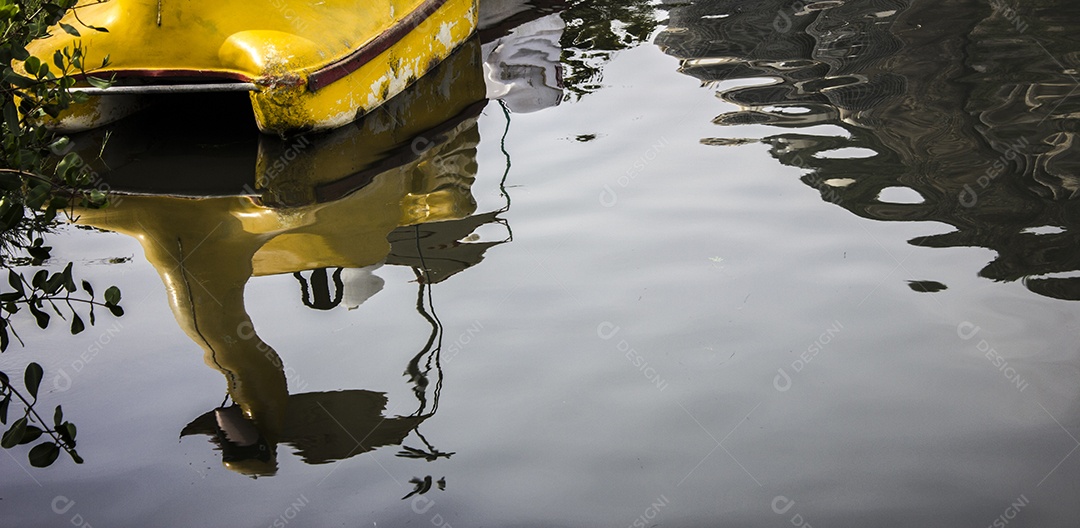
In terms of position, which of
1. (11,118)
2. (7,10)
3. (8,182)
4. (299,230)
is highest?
(7,10)

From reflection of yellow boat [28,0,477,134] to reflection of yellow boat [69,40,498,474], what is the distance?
0.92 ft

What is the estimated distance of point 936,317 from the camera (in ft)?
12.4

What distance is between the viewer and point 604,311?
12.9 feet

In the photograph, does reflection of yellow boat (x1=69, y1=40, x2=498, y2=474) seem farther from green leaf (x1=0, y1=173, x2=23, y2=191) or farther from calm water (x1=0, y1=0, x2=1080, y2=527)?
green leaf (x1=0, y1=173, x2=23, y2=191)

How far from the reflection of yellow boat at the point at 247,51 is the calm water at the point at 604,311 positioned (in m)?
0.28

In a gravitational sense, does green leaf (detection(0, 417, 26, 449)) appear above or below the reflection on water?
above

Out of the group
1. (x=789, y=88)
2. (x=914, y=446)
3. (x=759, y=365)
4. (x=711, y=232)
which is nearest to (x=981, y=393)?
(x=914, y=446)

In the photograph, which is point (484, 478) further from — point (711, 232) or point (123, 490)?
point (711, 232)

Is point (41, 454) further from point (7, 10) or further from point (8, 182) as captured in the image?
point (7, 10)

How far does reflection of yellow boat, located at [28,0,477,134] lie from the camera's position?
554cm

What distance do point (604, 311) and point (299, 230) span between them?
5.47 feet

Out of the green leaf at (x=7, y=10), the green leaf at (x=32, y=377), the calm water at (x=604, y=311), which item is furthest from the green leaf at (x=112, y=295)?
the calm water at (x=604, y=311)

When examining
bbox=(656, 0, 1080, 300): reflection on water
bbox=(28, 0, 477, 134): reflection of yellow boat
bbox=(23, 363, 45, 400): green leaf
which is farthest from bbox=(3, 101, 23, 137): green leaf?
bbox=(656, 0, 1080, 300): reflection on water

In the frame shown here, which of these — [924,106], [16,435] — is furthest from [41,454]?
[924,106]
